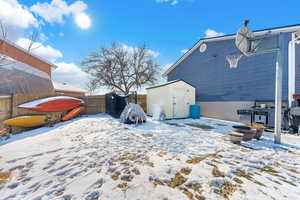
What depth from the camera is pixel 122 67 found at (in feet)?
42.8

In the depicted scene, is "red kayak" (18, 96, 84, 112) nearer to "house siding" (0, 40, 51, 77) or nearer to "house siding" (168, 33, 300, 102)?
"house siding" (0, 40, 51, 77)

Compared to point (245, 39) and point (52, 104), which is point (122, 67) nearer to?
point (52, 104)

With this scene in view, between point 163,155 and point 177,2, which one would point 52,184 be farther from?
point 177,2

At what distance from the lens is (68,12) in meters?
4.96

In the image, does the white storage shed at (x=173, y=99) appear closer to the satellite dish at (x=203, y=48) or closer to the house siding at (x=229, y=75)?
the house siding at (x=229, y=75)

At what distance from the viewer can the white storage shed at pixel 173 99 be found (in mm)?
7059

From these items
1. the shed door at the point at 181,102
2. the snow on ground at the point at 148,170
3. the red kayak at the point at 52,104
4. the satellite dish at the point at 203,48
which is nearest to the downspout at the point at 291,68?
the snow on ground at the point at 148,170

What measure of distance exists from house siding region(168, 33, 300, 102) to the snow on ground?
412 centimetres

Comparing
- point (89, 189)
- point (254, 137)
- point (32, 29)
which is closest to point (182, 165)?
point (89, 189)

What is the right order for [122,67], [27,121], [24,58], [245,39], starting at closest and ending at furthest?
[245,39]
[27,121]
[24,58]
[122,67]

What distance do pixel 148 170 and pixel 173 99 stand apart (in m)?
5.52

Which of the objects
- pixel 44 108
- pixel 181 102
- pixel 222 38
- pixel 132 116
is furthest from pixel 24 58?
pixel 222 38

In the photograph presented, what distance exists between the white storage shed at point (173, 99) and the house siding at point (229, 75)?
159 centimetres

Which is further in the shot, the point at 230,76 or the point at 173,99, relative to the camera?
the point at 230,76
